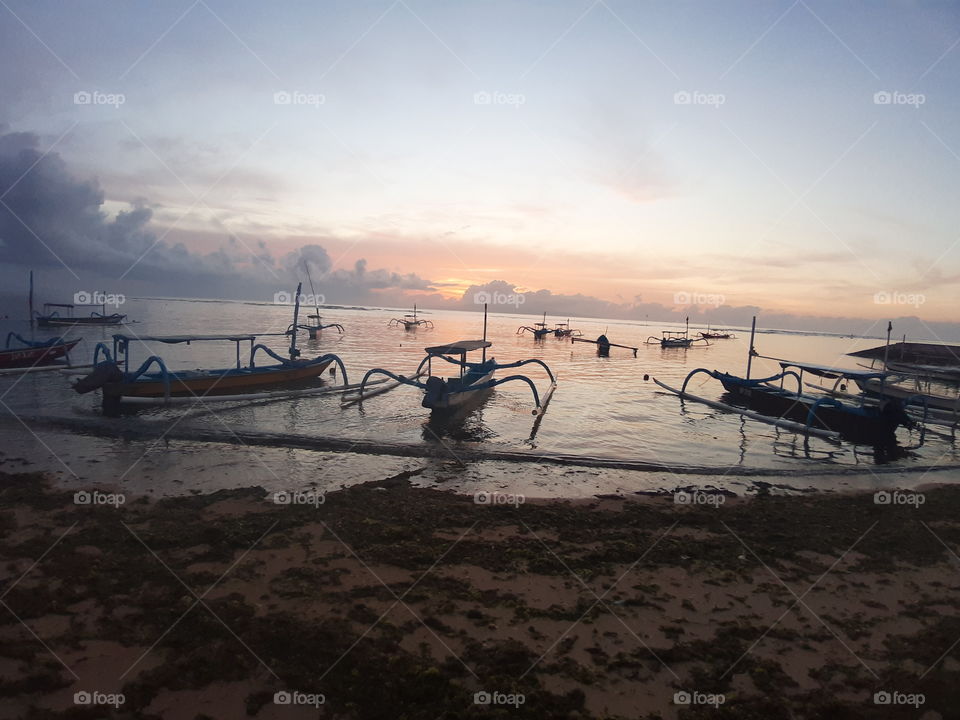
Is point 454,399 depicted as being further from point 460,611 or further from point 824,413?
point 824,413

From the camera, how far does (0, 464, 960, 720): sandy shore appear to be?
3.99 m

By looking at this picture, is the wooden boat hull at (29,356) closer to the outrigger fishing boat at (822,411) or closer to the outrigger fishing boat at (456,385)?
the outrigger fishing boat at (456,385)

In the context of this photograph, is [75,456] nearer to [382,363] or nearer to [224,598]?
[224,598]

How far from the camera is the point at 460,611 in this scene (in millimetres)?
5152

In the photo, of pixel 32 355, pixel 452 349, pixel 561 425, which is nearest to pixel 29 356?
pixel 32 355

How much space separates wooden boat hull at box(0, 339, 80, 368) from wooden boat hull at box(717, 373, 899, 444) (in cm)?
3208

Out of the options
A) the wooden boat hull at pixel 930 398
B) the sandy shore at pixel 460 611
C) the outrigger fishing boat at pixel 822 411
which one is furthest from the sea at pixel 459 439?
the wooden boat hull at pixel 930 398

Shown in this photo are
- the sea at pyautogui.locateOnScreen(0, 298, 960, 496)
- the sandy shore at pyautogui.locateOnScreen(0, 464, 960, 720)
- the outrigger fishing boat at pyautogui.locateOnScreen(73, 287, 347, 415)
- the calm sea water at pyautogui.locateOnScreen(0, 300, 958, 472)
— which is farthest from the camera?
the outrigger fishing boat at pyautogui.locateOnScreen(73, 287, 347, 415)

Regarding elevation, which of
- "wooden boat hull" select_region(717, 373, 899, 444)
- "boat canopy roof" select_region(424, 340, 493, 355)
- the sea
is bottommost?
the sea

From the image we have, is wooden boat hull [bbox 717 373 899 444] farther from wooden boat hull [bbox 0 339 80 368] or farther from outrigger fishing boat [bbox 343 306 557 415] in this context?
wooden boat hull [bbox 0 339 80 368]

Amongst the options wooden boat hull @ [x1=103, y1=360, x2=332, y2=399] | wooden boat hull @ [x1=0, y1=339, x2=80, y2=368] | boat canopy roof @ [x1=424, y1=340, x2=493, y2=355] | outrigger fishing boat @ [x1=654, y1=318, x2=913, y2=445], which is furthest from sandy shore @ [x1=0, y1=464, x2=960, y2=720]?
wooden boat hull @ [x1=0, y1=339, x2=80, y2=368]

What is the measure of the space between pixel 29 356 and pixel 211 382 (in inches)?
515

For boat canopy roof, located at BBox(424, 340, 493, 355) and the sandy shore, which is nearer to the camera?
the sandy shore

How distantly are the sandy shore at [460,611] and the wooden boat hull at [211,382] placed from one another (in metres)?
8.40
